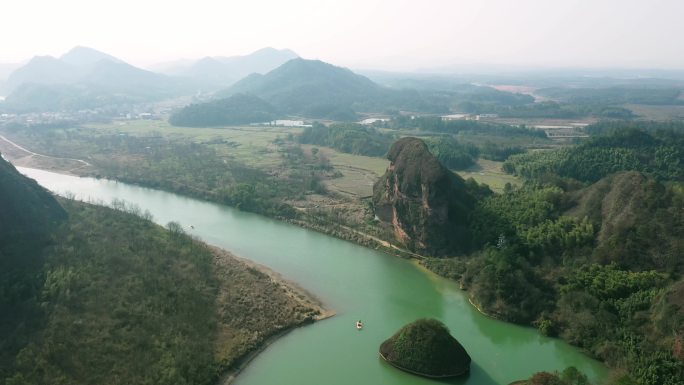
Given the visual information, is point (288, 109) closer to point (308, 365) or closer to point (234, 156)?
point (234, 156)

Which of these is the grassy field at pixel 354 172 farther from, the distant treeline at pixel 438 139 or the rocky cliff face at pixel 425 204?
the rocky cliff face at pixel 425 204

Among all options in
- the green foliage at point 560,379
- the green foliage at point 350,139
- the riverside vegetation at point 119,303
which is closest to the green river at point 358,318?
the riverside vegetation at point 119,303

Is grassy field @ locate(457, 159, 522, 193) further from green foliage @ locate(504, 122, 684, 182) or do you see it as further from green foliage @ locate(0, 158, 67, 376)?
green foliage @ locate(0, 158, 67, 376)

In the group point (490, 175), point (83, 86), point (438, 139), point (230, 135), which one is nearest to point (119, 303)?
point (490, 175)

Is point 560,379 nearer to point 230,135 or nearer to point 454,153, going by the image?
point 454,153

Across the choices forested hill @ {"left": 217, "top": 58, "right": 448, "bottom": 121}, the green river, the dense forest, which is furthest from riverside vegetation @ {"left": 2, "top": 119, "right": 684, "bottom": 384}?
forested hill @ {"left": 217, "top": 58, "right": 448, "bottom": 121}

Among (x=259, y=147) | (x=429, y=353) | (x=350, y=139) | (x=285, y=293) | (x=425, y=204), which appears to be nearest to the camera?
Answer: (x=429, y=353)

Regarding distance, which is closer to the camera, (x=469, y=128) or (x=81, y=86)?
(x=469, y=128)

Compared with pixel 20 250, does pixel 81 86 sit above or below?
above
